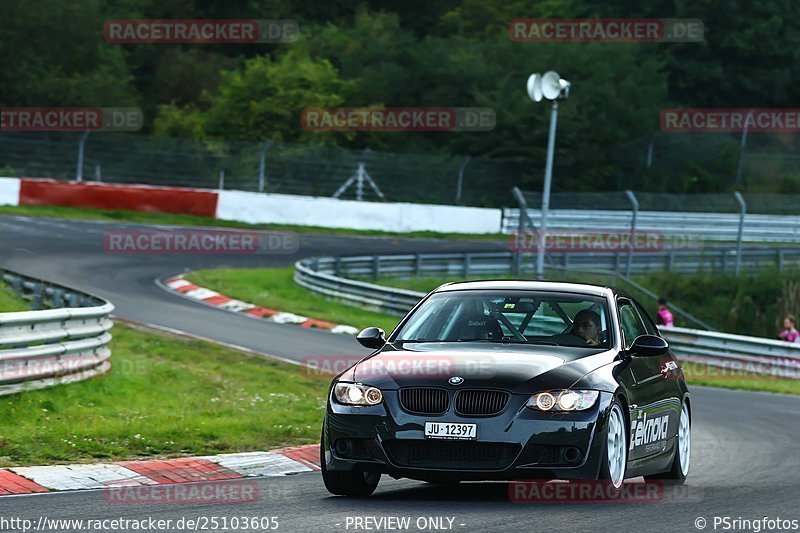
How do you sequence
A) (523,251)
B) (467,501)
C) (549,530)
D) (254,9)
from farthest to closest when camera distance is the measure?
(254,9), (523,251), (467,501), (549,530)

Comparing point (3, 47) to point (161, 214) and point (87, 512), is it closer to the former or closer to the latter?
point (161, 214)

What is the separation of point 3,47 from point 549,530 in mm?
52139

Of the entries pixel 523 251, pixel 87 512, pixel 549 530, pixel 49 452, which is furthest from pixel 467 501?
pixel 523 251

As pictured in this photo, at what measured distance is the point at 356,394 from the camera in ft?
28.3

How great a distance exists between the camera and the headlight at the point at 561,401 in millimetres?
8359

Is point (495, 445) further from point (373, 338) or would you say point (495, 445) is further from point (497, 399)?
point (373, 338)

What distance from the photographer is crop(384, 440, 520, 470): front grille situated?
27.3 feet

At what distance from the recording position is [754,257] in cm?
3803

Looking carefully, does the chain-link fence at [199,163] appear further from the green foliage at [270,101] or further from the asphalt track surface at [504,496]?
the asphalt track surface at [504,496]

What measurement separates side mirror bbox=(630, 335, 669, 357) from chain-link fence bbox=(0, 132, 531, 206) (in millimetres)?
32239

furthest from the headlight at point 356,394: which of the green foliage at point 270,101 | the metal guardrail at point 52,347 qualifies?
the green foliage at point 270,101

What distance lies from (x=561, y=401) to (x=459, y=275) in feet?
81.9
